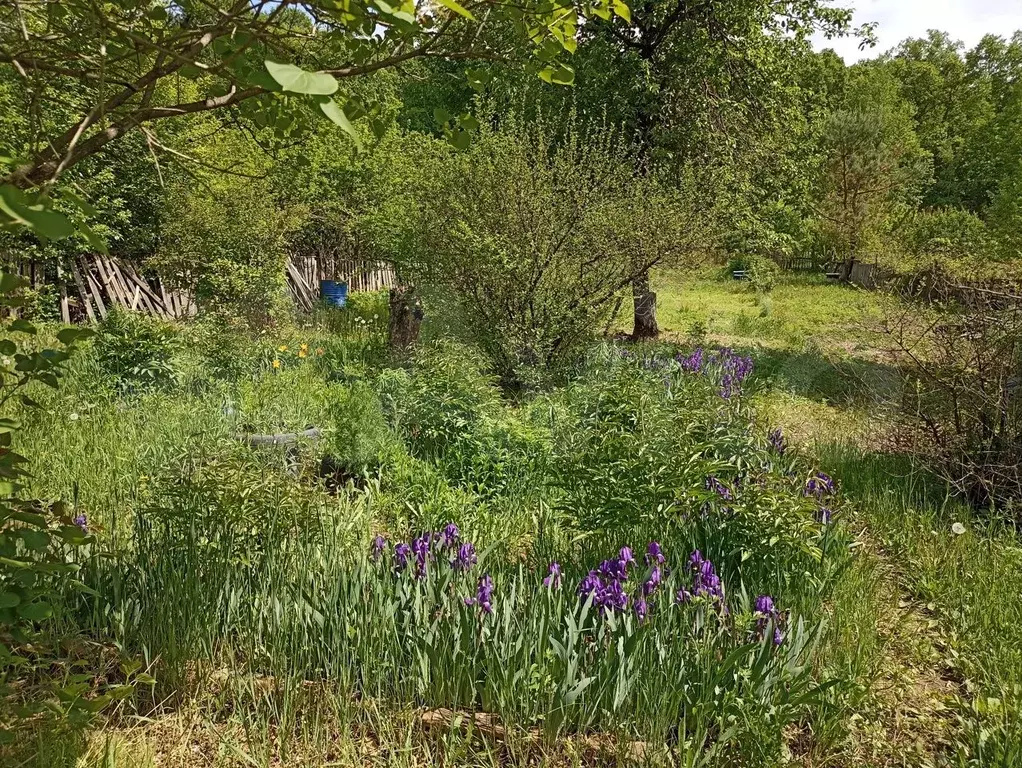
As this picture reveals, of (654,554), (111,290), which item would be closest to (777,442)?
(654,554)

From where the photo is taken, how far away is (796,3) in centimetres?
998

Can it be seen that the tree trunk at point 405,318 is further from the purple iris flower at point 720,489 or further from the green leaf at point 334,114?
the green leaf at point 334,114

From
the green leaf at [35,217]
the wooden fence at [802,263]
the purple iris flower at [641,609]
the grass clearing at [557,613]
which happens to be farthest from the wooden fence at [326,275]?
the wooden fence at [802,263]

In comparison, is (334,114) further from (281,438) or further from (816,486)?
(281,438)

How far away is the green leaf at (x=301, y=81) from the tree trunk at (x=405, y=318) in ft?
25.0

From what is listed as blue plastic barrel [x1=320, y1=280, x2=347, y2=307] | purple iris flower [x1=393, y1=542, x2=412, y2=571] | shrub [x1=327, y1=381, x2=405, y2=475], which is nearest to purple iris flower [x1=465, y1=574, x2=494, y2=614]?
purple iris flower [x1=393, y1=542, x2=412, y2=571]

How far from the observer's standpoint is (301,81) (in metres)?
0.60

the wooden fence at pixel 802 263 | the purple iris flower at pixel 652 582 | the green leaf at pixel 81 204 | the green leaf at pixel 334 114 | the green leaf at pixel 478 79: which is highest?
the wooden fence at pixel 802 263

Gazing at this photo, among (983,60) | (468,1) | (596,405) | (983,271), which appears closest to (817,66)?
(983,271)

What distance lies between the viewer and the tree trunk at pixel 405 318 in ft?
27.4

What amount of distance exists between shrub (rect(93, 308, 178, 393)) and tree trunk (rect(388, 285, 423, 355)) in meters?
2.86

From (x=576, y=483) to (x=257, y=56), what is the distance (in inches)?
83.6

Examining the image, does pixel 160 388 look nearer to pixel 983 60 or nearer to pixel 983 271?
pixel 983 271

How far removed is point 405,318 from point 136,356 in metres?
3.34
